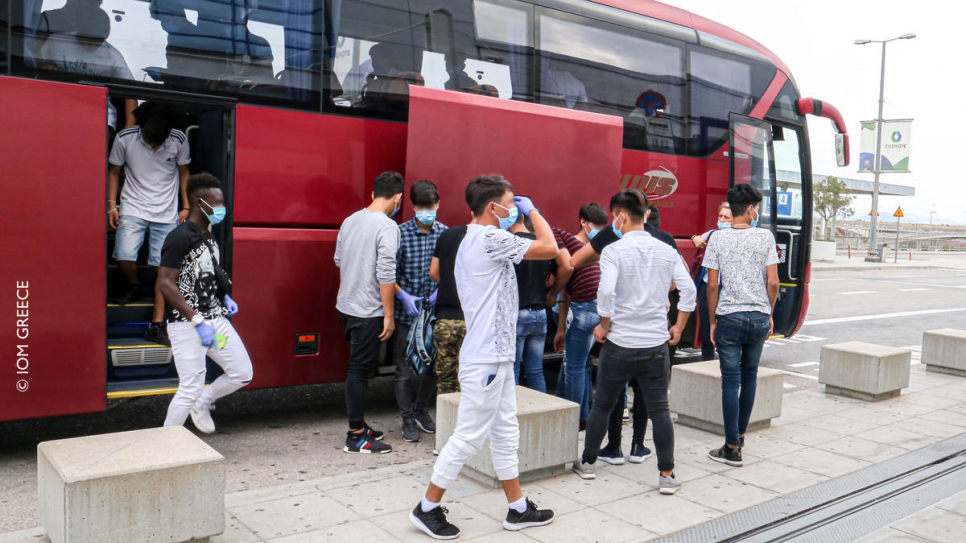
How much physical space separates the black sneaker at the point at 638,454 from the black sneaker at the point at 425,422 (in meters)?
1.58

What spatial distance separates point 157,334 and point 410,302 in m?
1.85

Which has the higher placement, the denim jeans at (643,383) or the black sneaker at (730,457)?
the denim jeans at (643,383)

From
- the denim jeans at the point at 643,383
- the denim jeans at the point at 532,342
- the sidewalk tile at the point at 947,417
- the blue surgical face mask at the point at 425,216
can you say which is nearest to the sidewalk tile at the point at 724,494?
the denim jeans at the point at 643,383

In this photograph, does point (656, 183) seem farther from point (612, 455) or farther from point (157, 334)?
point (157, 334)

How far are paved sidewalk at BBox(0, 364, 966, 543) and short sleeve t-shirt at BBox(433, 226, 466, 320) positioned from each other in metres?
1.04

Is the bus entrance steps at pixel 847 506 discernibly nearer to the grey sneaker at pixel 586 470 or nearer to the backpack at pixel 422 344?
the grey sneaker at pixel 586 470

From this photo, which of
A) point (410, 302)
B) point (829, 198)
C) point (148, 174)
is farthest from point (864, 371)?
point (829, 198)

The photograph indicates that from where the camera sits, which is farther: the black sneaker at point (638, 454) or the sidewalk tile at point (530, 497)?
the black sneaker at point (638, 454)

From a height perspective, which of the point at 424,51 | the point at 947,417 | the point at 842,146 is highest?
the point at 424,51

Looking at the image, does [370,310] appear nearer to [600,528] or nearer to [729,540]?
[600,528]

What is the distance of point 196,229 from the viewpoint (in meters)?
5.19

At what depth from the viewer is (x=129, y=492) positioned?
12.2 ft

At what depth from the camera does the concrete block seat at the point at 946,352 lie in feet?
32.3

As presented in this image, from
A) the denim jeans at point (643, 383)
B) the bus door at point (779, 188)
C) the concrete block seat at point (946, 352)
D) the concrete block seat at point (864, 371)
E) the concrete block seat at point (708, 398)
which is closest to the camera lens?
the denim jeans at point (643, 383)
